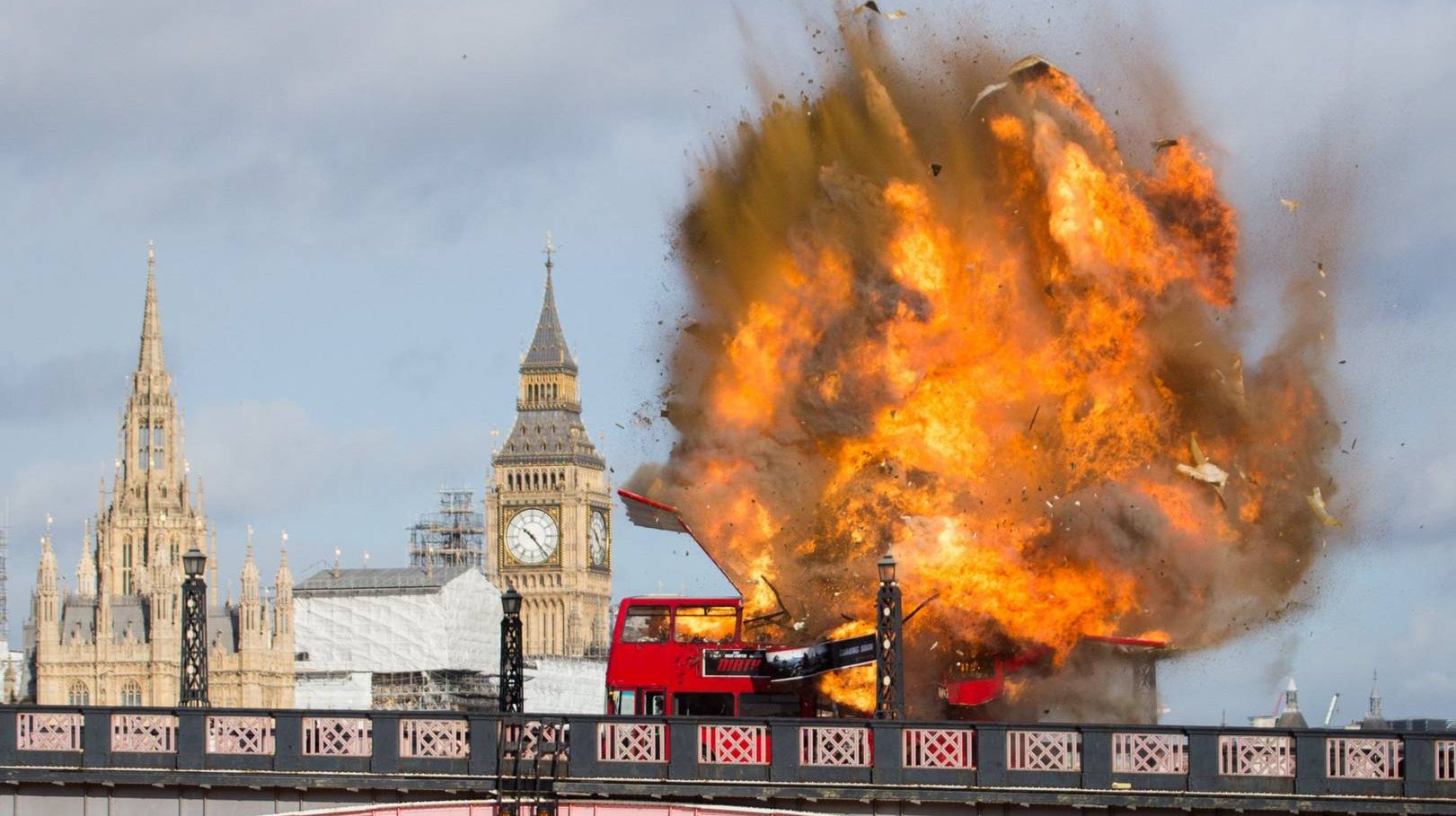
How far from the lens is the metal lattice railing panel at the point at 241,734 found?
3581 cm

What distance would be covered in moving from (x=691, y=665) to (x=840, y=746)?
962 cm

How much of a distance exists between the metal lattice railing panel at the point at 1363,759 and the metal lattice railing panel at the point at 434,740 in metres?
13.0

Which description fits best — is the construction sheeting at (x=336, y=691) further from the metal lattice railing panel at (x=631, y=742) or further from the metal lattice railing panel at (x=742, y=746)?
the metal lattice railing panel at (x=742, y=746)

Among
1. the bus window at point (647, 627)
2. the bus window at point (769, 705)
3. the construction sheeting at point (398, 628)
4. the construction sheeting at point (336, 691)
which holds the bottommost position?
the bus window at point (769, 705)

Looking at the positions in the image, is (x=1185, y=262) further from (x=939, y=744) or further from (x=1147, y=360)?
(x=939, y=744)

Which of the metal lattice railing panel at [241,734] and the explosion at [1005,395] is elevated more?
the explosion at [1005,395]

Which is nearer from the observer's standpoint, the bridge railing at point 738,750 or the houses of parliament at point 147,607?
the bridge railing at point 738,750

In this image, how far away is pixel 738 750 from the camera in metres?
35.1

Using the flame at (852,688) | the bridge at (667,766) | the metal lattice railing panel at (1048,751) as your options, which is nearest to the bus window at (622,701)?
the flame at (852,688)

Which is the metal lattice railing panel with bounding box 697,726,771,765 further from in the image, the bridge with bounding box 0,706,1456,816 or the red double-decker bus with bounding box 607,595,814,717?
the red double-decker bus with bounding box 607,595,814,717

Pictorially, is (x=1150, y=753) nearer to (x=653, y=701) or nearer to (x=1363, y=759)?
(x=1363, y=759)

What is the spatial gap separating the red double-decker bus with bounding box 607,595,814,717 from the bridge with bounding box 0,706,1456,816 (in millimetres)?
7762

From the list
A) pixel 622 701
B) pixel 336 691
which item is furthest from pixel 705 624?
pixel 336 691

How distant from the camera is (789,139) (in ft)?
159
